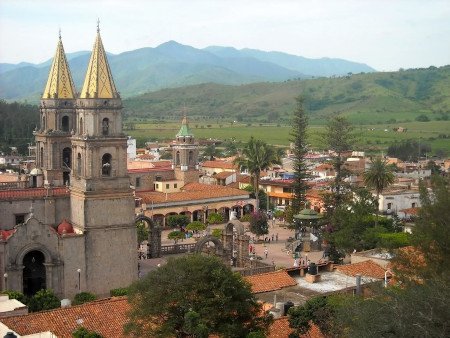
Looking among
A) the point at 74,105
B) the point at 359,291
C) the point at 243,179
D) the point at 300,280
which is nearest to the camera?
the point at 359,291

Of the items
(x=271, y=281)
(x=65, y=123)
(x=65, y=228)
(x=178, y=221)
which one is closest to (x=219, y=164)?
(x=178, y=221)

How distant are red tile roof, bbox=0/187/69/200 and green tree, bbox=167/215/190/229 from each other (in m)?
19.2

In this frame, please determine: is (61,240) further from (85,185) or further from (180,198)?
(180,198)

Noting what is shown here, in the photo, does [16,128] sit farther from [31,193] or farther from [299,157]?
[31,193]

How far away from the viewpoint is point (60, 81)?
113ft

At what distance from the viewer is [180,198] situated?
5372 cm

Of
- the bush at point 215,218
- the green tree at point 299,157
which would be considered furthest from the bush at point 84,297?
the bush at point 215,218

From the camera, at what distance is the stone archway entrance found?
97.3ft

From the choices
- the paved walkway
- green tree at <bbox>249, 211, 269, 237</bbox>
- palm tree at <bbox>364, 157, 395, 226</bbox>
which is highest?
palm tree at <bbox>364, 157, 395, 226</bbox>

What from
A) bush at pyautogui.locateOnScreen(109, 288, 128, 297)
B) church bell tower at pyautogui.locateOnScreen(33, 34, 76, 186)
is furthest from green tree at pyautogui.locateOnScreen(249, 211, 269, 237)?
bush at pyautogui.locateOnScreen(109, 288, 128, 297)

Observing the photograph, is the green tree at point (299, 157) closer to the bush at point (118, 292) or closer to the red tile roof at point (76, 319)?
the bush at point (118, 292)

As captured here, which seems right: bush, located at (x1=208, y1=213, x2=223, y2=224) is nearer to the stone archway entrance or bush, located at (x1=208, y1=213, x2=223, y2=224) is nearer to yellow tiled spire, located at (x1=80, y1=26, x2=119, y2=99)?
yellow tiled spire, located at (x1=80, y1=26, x2=119, y2=99)

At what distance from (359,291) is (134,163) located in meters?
46.2

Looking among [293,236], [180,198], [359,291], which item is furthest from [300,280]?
[180,198]
